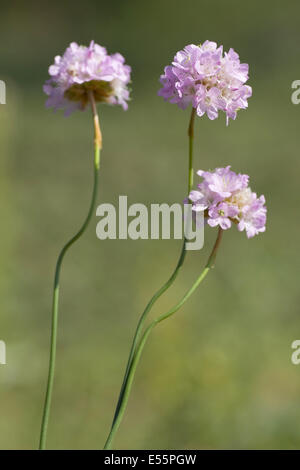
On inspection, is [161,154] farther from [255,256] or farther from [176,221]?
[176,221]

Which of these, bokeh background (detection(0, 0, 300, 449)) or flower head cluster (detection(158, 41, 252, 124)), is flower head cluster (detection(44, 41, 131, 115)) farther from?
bokeh background (detection(0, 0, 300, 449))

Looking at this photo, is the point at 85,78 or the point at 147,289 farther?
the point at 147,289

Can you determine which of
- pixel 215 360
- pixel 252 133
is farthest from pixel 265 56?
pixel 215 360

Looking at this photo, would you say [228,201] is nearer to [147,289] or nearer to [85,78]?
[85,78]

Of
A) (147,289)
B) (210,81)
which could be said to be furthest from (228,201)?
(147,289)

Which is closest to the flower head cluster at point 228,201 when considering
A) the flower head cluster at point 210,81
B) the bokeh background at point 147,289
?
the flower head cluster at point 210,81

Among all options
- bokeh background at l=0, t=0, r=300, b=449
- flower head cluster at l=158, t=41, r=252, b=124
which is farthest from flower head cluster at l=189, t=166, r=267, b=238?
bokeh background at l=0, t=0, r=300, b=449
